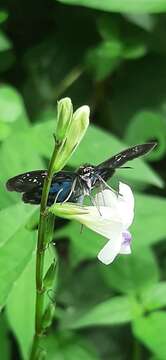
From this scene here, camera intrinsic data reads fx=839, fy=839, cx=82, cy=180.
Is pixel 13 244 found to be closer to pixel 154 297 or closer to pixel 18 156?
pixel 18 156

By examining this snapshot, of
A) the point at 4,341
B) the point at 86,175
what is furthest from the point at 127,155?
the point at 4,341

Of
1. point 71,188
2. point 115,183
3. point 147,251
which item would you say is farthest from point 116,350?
point 71,188

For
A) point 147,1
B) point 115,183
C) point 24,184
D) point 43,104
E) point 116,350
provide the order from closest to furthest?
1. point 24,184
2. point 147,1
3. point 115,183
4. point 116,350
5. point 43,104

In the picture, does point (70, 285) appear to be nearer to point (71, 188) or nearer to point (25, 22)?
point (25, 22)

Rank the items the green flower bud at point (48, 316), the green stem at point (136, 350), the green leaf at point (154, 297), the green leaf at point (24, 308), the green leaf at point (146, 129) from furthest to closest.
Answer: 1. the green leaf at point (146, 129)
2. the green stem at point (136, 350)
3. the green leaf at point (154, 297)
4. the green leaf at point (24, 308)
5. the green flower bud at point (48, 316)

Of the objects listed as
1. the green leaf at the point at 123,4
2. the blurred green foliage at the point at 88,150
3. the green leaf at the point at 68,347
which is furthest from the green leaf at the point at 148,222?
the green leaf at the point at 123,4

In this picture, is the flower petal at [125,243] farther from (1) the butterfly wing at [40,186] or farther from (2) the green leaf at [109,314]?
(2) the green leaf at [109,314]
